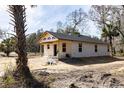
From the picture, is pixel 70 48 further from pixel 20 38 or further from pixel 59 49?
pixel 20 38

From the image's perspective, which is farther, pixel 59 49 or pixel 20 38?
pixel 59 49

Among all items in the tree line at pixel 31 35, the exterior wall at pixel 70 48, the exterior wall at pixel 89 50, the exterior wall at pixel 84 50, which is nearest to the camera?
the tree line at pixel 31 35

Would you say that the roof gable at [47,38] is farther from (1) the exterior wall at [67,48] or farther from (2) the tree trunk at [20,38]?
(2) the tree trunk at [20,38]

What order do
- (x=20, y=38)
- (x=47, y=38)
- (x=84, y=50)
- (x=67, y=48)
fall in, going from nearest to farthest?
(x=20, y=38) < (x=67, y=48) < (x=47, y=38) < (x=84, y=50)

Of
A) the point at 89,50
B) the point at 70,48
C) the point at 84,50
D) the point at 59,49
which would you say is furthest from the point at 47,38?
the point at 89,50

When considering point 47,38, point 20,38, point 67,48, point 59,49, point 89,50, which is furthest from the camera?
point 89,50

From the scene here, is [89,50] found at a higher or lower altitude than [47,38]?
lower

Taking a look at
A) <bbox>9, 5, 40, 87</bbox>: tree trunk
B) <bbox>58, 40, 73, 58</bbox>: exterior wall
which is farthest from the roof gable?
<bbox>9, 5, 40, 87</bbox>: tree trunk

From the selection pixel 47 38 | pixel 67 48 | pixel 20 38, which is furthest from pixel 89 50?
pixel 20 38

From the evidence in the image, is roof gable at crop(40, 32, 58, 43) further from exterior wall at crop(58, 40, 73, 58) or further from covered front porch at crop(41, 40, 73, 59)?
exterior wall at crop(58, 40, 73, 58)

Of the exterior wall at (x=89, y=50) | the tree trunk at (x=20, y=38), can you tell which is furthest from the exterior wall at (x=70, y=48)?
the tree trunk at (x=20, y=38)

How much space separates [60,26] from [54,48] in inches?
863

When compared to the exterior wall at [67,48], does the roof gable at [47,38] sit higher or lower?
higher

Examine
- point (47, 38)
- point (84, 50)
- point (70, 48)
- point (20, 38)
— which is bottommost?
point (84, 50)
